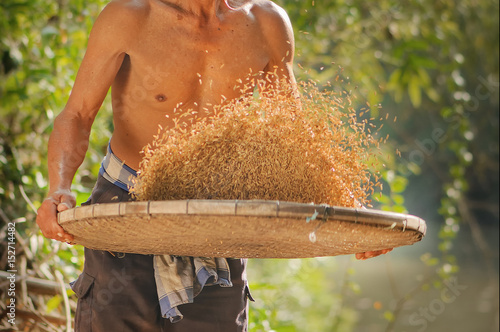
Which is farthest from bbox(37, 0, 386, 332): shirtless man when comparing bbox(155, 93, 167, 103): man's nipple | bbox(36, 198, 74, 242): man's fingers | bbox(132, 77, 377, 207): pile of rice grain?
bbox(132, 77, 377, 207): pile of rice grain

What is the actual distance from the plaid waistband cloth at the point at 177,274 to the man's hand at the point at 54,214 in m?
0.20

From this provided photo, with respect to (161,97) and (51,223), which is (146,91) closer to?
(161,97)

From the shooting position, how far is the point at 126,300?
1594mm

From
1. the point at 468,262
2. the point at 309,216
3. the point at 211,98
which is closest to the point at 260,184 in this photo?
the point at 309,216

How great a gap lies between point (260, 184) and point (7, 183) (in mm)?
2270

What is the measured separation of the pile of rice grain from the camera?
47.3 inches

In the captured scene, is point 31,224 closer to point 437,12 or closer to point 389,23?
point 389,23

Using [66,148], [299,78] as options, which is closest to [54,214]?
[66,148]

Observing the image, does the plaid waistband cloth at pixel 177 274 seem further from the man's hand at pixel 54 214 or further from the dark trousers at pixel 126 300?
the man's hand at pixel 54 214

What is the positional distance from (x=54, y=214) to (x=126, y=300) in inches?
14.0

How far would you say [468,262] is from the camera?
10.5 metres

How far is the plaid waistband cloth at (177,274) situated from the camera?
5.17 ft

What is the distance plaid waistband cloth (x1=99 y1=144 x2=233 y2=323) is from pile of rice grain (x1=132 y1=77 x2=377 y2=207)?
352 mm

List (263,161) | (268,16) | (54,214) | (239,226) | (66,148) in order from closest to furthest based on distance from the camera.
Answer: (239,226)
(263,161)
(54,214)
(66,148)
(268,16)
